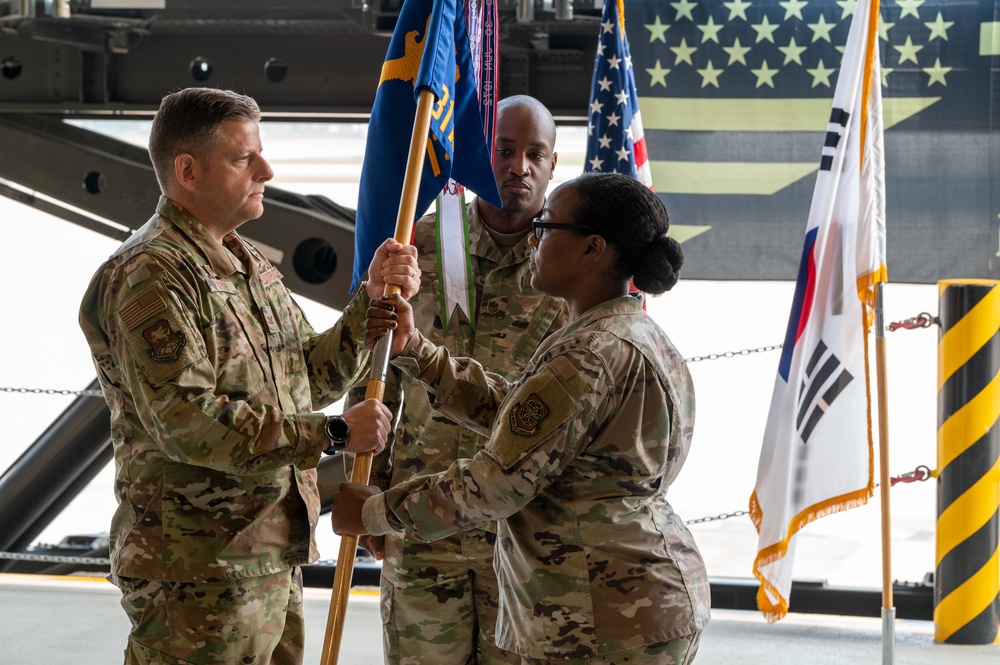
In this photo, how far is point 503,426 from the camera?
78.8 inches

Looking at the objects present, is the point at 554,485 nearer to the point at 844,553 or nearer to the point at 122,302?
the point at 122,302

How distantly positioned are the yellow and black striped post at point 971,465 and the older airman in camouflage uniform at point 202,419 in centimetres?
263

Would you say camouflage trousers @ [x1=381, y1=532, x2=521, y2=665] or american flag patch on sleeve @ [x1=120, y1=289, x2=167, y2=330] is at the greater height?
american flag patch on sleeve @ [x1=120, y1=289, x2=167, y2=330]

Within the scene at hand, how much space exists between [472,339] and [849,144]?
1.61 metres

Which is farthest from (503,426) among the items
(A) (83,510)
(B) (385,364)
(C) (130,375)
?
(A) (83,510)

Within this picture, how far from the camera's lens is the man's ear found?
2250 millimetres

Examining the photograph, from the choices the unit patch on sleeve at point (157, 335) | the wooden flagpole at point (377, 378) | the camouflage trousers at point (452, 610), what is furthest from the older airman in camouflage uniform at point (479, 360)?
the unit patch on sleeve at point (157, 335)

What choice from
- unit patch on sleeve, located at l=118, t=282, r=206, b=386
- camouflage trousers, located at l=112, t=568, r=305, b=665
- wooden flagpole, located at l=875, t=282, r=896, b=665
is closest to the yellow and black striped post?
wooden flagpole, located at l=875, t=282, r=896, b=665

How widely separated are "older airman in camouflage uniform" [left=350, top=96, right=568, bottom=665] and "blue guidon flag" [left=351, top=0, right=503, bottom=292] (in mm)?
154

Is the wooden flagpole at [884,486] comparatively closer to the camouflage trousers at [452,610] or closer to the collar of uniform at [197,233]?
the camouflage trousers at [452,610]

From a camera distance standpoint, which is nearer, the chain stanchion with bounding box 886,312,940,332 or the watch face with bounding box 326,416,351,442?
the watch face with bounding box 326,416,351,442

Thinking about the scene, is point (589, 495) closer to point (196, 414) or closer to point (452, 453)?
point (196, 414)

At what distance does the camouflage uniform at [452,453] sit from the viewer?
275 centimetres

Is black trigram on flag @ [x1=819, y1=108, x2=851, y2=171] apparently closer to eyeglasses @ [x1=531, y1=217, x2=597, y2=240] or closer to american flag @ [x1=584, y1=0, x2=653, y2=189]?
american flag @ [x1=584, y1=0, x2=653, y2=189]
